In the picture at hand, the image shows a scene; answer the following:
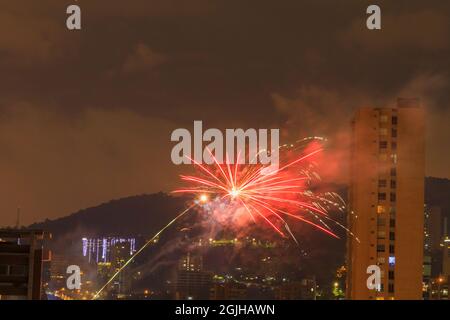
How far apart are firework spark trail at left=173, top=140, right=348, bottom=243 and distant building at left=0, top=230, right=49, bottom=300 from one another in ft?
17.2

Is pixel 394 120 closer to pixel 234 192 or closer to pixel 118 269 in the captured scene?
pixel 234 192

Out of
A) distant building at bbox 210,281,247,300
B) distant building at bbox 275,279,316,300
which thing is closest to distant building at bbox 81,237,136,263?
distant building at bbox 210,281,247,300

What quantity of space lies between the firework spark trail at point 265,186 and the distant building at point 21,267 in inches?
206

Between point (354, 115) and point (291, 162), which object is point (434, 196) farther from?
point (291, 162)

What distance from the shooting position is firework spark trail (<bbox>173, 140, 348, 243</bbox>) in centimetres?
2070

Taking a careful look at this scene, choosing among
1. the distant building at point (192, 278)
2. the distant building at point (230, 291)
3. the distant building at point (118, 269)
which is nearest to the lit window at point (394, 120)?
the distant building at point (230, 291)

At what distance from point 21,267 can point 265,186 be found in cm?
795

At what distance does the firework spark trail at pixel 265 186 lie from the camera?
67.9 feet

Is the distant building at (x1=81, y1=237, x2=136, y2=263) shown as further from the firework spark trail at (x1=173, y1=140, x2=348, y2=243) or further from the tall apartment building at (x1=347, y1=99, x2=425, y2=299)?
the firework spark trail at (x1=173, y1=140, x2=348, y2=243)

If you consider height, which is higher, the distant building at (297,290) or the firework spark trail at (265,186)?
the firework spark trail at (265,186)

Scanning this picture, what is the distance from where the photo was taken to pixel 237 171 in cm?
2064

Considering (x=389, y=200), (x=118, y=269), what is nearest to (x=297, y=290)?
(x=389, y=200)

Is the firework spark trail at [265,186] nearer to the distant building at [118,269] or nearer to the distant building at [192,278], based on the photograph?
the distant building at [192,278]
